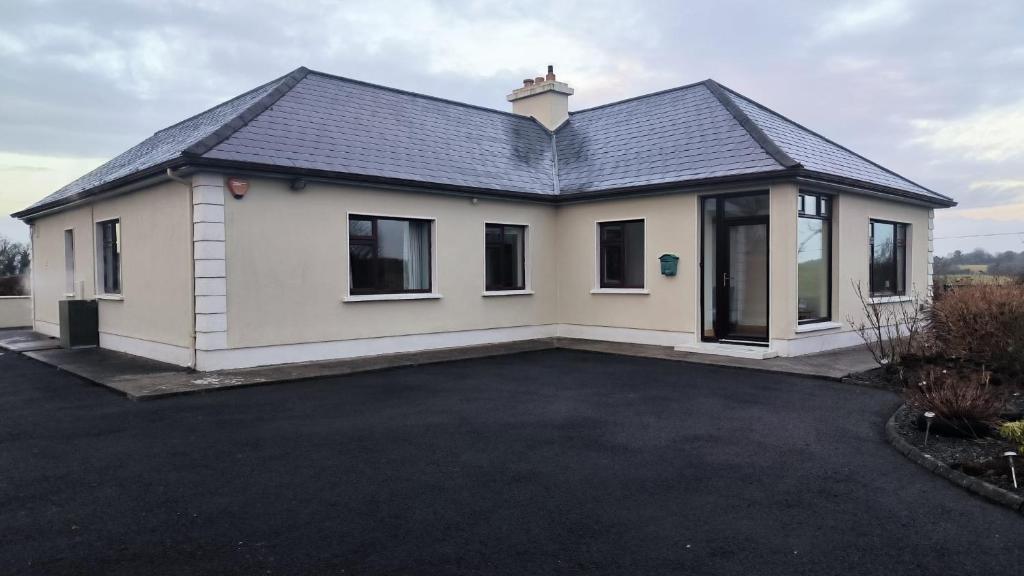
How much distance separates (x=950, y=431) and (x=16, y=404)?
10.2 meters

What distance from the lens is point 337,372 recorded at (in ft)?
34.0

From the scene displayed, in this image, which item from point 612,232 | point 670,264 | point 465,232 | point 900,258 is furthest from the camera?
point 900,258

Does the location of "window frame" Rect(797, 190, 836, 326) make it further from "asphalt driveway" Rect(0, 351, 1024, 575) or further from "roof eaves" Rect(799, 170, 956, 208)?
"asphalt driveway" Rect(0, 351, 1024, 575)

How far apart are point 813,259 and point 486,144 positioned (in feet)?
23.4

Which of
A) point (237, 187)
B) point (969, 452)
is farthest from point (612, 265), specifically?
point (969, 452)

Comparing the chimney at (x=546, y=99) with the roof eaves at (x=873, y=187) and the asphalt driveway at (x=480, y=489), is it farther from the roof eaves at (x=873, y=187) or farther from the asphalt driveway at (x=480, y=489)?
the asphalt driveway at (x=480, y=489)

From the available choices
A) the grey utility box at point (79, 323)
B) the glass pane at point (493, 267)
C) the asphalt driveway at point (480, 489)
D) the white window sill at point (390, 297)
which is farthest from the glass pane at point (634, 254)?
the grey utility box at point (79, 323)

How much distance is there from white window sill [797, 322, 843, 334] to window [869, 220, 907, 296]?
2010 millimetres

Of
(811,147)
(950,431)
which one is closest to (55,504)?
(950,431)

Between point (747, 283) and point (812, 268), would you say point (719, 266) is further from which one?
point (812, 268)

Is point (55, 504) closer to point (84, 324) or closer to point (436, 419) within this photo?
point (436, 419)

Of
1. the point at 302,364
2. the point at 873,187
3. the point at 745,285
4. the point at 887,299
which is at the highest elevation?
the point at 873,187

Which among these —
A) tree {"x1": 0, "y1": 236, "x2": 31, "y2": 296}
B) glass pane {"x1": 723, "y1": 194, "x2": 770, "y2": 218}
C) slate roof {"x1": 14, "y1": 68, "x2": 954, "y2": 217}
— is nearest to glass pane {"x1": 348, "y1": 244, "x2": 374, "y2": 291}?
slate roof {"x1": 14, "y1": 68, "x2": 954, "y2": 217}

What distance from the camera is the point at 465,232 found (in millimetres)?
13562
